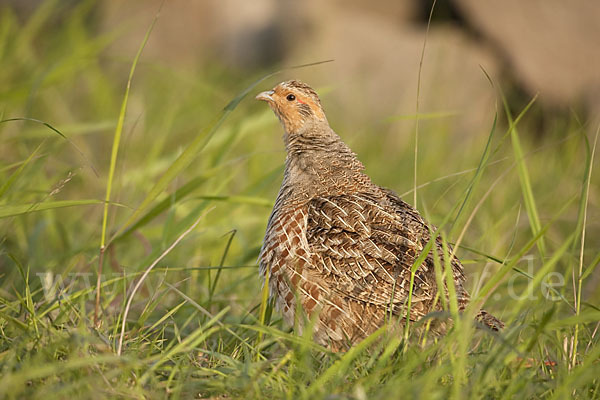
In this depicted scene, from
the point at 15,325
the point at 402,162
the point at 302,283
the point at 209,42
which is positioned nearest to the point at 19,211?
the point at 15,325

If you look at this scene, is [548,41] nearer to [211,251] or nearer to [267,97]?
[211,251]

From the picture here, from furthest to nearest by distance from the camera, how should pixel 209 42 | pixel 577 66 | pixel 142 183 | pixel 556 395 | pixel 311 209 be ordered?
pixel 209 42 < pixel 577 66 < pixel 142 183 < pixel 311 209 < pixel 556 395

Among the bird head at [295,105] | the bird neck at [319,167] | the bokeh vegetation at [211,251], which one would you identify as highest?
the bird head at [295,105]

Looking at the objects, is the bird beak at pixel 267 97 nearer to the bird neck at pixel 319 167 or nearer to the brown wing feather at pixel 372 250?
the bird neck at pixel 319 167

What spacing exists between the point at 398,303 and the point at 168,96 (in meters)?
5.56

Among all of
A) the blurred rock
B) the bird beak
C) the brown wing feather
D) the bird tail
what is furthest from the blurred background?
the bird tail

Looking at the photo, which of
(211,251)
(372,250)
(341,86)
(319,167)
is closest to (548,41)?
(341,86)

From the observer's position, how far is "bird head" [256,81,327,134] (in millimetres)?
4023

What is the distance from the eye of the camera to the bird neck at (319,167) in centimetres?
363

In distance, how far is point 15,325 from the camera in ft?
9.08

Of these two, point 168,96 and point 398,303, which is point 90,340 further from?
point 168,96

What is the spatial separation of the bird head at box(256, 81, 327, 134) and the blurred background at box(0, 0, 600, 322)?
4.15 ft

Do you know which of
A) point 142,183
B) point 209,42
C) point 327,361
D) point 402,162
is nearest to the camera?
point 327,361

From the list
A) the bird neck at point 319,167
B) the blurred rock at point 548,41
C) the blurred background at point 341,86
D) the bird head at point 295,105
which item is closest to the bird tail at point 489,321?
the bird neck at point 319,167
